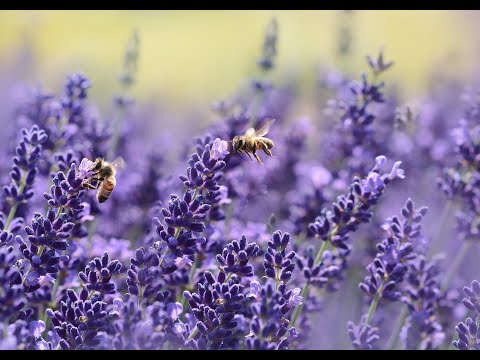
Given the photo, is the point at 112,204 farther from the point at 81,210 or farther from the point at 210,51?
the point at 210,51

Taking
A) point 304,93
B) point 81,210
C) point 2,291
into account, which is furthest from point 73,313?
point 304,93

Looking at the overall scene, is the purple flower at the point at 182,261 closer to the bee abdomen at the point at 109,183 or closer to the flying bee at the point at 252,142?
the bee abdomen at the point at 109,183

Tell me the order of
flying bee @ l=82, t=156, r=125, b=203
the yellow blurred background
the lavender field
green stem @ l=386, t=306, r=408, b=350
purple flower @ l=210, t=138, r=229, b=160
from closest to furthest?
1. the lavender field
2. purple flower @ l=210, t=138, r=229, b=160
3. flying bee @ l=82, t=156, r=125, b=203
4. green stem @ l=386, t=306, r=408, b=350
5. the yellow blurred background

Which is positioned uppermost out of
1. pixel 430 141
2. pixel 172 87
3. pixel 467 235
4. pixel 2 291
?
pixel 172 87

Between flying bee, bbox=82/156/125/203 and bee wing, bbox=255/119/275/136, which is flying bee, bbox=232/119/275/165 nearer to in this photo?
bee wing, bbox=255/119/275/136

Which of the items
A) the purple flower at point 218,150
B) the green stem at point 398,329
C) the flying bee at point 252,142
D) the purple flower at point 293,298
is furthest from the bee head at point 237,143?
the green stem at point 398,329

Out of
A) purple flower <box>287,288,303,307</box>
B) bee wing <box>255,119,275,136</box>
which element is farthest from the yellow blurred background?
purple flower <box>287,288,303,307</box>

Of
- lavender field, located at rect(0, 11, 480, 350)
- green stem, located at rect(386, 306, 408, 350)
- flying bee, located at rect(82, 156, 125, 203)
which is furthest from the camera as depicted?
green stem, located at rect(386, 306, 408, 350)
